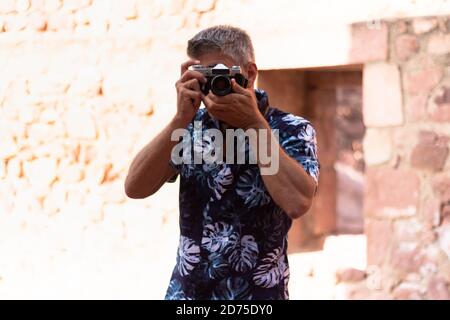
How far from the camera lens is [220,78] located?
2.13 metres

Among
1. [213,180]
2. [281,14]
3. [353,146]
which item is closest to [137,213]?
[281,14]

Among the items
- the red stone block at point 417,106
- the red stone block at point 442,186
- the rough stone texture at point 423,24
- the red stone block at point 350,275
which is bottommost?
the red stone block at point 350,275

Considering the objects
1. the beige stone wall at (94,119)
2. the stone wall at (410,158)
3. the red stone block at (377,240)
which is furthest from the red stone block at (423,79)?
the red stone block at (377,240)

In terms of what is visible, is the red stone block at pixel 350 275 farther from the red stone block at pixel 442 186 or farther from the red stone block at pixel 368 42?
the red stone block at pixel 368 42

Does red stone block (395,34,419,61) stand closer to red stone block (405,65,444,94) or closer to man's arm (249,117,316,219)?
red stone block (405,65,444,94)

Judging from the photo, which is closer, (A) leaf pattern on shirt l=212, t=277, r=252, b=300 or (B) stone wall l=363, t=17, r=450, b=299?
(A) leaf pattern on shirt l=212, t=277, r=252, b=300

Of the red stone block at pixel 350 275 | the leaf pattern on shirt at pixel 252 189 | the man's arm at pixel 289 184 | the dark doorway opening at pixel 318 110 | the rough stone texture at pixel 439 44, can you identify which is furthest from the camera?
the dark doorway opening at pixel 318 110

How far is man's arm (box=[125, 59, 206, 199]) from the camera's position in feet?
7.14

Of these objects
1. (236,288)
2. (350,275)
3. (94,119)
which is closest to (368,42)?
(350,275)

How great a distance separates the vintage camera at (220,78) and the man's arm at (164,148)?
0.6 inches

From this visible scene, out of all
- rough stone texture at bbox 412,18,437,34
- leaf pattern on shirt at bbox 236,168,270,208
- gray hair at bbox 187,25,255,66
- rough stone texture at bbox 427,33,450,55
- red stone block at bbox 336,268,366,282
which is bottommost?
red stone block at bbox 336,268,366,282

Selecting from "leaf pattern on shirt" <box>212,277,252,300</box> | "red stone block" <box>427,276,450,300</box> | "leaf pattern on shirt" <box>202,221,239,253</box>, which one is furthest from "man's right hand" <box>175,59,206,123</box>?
"red stone block" <box>427,276,450,300</box>

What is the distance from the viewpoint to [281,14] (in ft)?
14.1

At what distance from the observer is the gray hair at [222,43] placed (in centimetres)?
223
